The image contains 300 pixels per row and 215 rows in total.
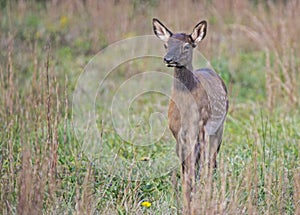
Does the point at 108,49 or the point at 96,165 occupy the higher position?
the point at 108,49

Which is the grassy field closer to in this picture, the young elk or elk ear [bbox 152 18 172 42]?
the young elk

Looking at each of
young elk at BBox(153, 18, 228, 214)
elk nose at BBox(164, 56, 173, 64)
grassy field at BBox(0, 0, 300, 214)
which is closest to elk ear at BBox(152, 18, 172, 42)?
young elk at BBox(153, 18, 228, 214)

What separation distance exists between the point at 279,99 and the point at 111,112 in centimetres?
201

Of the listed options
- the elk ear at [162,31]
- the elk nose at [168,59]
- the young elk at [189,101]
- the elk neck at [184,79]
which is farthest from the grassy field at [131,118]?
the elk ear at [162,31]

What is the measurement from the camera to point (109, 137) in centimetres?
590

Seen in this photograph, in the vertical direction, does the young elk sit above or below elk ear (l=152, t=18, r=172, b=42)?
below

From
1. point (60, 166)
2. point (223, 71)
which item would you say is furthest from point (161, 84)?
point (60, 166)

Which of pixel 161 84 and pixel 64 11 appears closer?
Answer: pixel 161 84

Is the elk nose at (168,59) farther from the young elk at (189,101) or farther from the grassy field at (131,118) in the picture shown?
the grassy field at (131,118)

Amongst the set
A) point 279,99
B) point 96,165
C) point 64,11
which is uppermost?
point 64,11

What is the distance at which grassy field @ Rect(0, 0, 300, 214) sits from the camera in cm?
379

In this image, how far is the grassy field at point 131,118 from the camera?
379 centimetres

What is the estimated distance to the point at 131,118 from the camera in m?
6.59

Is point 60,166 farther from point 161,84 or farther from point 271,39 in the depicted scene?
point 271,39
